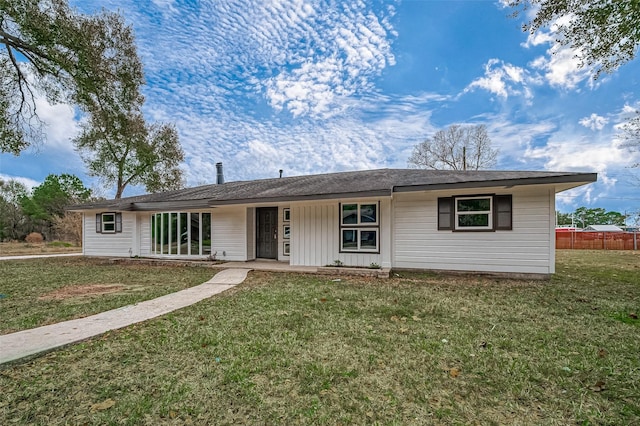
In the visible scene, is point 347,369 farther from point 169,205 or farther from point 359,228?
point 169,205

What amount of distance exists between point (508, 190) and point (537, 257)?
1.83 m

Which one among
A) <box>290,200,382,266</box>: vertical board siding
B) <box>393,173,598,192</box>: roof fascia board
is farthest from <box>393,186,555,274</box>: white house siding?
<box>290,200,382,266</box>: vertical board siding

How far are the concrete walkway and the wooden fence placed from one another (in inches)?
873

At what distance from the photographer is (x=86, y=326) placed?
161 inches

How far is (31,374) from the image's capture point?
9.21ft

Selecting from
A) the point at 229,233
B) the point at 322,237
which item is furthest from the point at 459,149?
the point at 229,233

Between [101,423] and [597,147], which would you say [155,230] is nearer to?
[101,423]

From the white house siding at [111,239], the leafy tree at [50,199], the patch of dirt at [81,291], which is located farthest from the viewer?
the leafy tree at [50,199]

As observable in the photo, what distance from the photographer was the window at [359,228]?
8.65 metres

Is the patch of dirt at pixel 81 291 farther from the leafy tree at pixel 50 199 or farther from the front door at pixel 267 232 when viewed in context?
the leafy tree at pixel 50 199

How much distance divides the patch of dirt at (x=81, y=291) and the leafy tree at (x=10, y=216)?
2878 centimetres

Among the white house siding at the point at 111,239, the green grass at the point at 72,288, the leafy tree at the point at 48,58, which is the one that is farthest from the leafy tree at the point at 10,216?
the leafy tree at the point at 48,58

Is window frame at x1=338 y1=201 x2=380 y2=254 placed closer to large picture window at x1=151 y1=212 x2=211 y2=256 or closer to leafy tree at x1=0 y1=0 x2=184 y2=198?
large picture window at x1=151 y1=212 x2=211 y2=256

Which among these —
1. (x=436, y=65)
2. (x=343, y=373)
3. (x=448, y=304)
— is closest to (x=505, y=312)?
(x=448, y=304)
